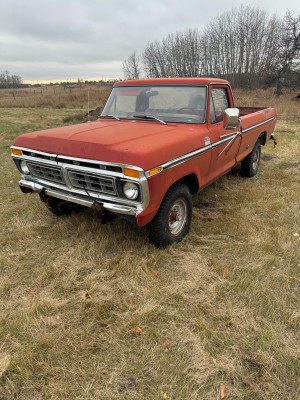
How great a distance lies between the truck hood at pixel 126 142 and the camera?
2623 mm

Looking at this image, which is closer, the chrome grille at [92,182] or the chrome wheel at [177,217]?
the chrome grille at [92,182]

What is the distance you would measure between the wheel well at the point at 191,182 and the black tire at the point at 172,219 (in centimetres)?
14

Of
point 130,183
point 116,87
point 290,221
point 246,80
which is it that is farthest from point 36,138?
point 246,80

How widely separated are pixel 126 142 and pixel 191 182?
4.02ft

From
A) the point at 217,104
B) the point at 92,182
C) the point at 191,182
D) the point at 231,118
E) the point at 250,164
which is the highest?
the point at 217,104

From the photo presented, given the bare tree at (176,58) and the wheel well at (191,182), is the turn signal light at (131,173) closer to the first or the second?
the wheel well at (191,182)

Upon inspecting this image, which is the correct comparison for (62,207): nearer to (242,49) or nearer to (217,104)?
(217,104)

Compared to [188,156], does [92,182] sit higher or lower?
lower

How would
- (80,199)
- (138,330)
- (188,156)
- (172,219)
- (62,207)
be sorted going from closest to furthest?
(138,330) < (80,199) < (188,156) < (172,219) < (62,207)

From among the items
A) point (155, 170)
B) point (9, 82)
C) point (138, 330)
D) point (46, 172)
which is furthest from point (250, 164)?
point (9, 82)

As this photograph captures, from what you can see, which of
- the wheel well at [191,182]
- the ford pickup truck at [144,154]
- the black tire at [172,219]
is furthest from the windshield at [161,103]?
the black tire at [172,219]

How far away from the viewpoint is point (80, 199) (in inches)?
121

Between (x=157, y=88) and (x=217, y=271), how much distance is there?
104 inches

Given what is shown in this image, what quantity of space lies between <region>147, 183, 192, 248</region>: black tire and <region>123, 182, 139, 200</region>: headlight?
0.48 meters
